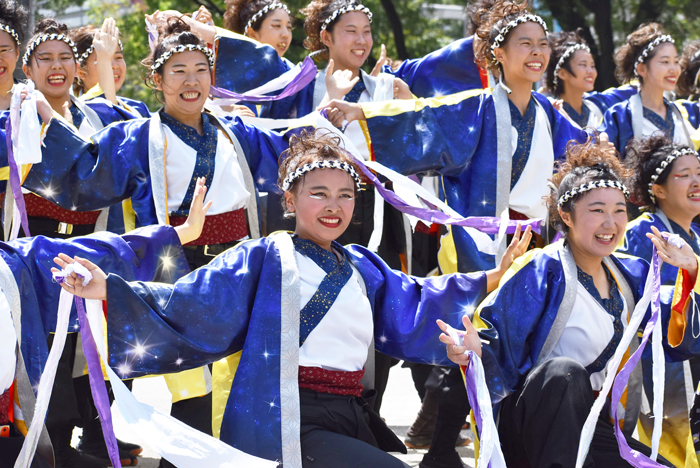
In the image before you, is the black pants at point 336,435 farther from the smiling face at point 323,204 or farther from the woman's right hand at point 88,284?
the woman's right hand at point 88,284

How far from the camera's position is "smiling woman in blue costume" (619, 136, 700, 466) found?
316 cm

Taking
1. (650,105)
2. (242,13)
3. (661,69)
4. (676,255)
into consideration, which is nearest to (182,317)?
(676,255)

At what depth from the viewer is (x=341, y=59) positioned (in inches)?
161

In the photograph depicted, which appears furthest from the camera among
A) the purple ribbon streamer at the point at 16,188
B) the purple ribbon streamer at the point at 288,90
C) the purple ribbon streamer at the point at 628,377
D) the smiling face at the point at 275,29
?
the smiling face at the point at 275,29

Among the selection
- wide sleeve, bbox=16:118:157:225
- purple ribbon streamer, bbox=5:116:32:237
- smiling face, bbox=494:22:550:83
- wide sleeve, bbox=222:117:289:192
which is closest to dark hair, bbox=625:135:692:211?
smiling face, bbox=494:22:550:83

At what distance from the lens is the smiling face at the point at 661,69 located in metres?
4.71

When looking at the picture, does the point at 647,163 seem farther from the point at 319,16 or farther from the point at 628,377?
the point at 319,16

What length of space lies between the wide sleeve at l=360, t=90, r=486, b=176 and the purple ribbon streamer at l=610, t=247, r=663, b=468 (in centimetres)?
101

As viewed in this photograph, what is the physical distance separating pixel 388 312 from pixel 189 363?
0.60 meters

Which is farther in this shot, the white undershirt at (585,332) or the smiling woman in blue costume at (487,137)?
the smiling woman in blue costume at (487,137)

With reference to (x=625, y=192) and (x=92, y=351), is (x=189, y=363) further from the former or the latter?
(x=625, y=192)

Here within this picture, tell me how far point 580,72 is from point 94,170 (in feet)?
9.84

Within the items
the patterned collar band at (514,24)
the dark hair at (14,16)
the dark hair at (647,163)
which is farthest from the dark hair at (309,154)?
the dark hair at (14,16)

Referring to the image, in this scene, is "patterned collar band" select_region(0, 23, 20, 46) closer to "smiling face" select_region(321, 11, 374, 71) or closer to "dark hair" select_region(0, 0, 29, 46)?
"dark hair" select_region(0, 0, 29, 46)
